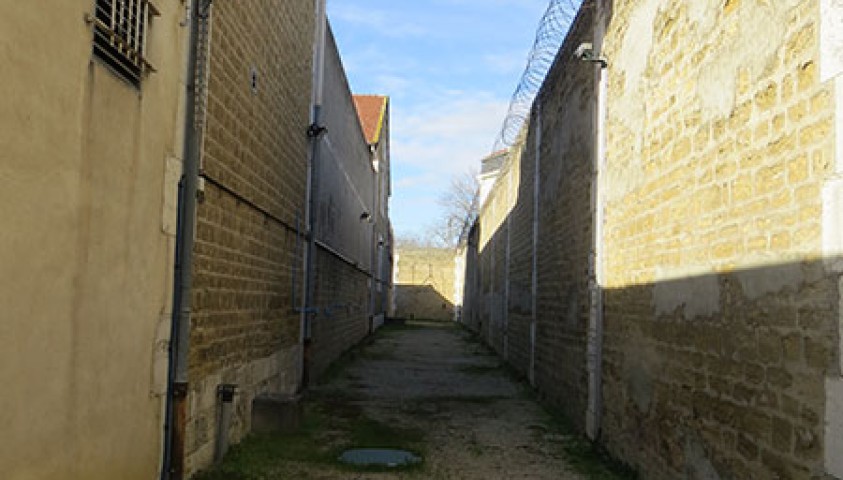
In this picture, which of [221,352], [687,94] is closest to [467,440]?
[221,352]

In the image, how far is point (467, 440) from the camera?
757 centimetres

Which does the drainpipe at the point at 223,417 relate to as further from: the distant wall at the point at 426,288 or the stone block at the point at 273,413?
the distant wall at the point at 426,288

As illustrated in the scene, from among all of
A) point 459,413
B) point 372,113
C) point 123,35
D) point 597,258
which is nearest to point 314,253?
point 459,413

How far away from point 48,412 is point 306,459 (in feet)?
11.0

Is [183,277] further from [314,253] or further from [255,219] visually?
[314,253]

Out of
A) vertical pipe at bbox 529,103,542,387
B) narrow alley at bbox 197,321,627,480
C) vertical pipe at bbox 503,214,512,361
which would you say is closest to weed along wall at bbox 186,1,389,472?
narrow alley at bbox 197,321,627,480

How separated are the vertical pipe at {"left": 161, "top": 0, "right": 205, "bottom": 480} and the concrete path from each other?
1.61m

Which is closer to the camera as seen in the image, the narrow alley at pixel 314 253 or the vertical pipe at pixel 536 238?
the narrow alley at pixel 314 253

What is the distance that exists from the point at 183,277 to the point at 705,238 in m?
3.36

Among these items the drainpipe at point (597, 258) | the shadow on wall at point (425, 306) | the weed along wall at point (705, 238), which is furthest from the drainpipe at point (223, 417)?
the shadow on wall at point (425, 306)

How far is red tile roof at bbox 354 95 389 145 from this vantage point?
93.1ft

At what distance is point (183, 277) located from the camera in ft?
16.3

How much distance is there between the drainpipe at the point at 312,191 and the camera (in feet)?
33.4

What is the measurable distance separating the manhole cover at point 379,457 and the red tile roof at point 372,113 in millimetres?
20257
